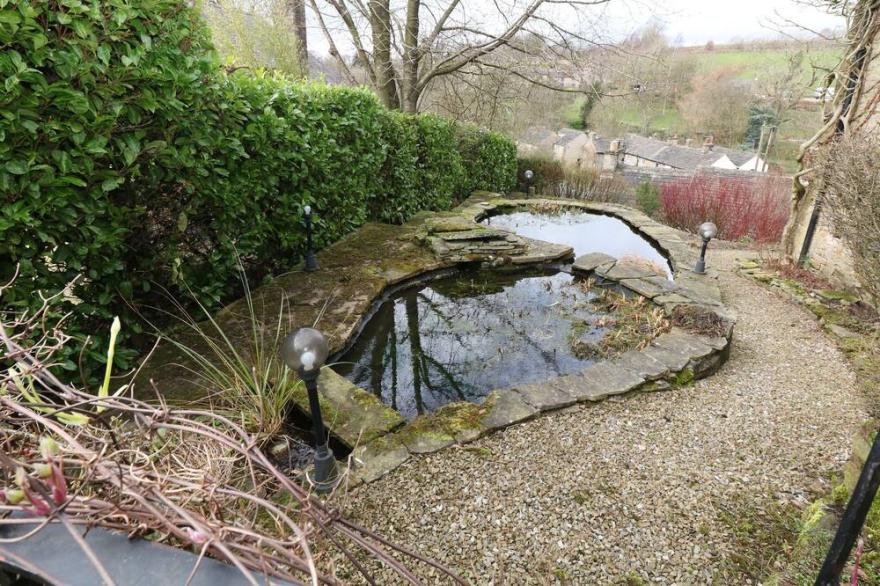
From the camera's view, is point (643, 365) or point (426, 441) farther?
point (643, 365)

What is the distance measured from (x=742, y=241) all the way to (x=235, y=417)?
29.8 ft

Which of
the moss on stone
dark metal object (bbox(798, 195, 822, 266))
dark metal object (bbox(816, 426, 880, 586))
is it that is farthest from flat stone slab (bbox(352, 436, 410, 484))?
dark metal object (bbox(798, 195, 822, 266))

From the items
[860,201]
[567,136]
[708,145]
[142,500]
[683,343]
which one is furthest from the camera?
[567,136]

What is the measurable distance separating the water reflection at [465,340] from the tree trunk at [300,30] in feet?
24.0

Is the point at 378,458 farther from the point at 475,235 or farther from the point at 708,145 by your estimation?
the point at 708,145

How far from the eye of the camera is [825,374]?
10.3 feet

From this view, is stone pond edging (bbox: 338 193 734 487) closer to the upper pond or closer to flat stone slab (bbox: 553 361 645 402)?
flat stone slab (bbox: 553 361 645 402)

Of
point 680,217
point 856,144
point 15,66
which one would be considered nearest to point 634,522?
point 15,66

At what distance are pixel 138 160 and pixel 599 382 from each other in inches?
131

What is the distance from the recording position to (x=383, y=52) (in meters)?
8.99

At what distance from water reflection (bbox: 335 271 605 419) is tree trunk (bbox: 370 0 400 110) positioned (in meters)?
6.48

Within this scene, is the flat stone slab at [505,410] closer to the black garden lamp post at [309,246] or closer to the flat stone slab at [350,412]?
the flat stone slab at [350,412]

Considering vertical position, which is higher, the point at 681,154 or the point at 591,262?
the point at 681,154

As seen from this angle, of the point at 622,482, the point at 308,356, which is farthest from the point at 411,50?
the point at 622,482
